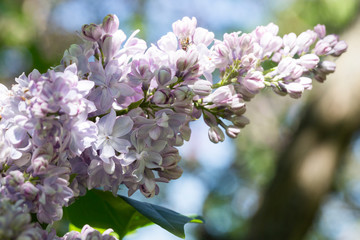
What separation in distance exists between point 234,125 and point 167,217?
0.36ft

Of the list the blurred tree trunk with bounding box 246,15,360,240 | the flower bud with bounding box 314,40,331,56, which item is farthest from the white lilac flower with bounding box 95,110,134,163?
the blurred tree trunk with bounding box 246,15,360,240

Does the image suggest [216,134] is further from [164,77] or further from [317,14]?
[317,14]

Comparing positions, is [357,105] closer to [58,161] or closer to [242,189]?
[58,161]

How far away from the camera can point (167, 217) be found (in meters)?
0.46

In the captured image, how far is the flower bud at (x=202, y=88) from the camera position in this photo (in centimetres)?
37

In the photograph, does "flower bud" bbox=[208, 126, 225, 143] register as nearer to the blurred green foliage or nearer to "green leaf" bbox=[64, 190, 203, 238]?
"green leaf" bbox=[64, 190, 203, 238]

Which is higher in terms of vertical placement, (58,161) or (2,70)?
(58,161)

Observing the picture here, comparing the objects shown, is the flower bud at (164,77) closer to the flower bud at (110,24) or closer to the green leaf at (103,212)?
the flower bud at (110,24)

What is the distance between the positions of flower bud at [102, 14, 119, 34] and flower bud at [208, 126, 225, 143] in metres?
0.12

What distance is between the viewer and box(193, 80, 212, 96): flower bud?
1.20 feet

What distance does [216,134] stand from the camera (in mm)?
412

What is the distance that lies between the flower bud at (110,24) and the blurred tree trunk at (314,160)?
1968 mm

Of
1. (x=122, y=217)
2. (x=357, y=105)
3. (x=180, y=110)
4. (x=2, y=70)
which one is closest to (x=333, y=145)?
(x=357, y=105)

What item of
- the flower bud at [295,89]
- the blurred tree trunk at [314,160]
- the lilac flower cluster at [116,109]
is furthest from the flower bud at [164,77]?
the blurred tree trunk at [314,160]
